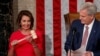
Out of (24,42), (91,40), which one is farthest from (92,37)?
(24,42)

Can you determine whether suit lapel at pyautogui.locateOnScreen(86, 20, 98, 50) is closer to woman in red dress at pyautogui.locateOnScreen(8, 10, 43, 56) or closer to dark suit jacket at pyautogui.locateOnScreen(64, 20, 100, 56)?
dark suit jacket at pyautogui.locateOnScreen(64, 20, 100, 56)

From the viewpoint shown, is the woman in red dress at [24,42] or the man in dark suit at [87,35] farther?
the woman in red dress at [24,42]

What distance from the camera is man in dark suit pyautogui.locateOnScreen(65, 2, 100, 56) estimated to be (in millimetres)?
3258

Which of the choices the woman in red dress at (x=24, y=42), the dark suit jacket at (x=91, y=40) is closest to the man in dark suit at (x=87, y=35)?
the dark suit jacket at (x=91, y=40)

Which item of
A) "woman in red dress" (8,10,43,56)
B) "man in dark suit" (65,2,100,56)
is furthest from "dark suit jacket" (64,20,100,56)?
"woman in red dress" (8,10,43,56)

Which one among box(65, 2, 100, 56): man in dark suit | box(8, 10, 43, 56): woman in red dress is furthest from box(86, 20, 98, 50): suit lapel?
box(8, 10, 43, 56): woman in red dress

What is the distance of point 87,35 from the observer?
11.0ft

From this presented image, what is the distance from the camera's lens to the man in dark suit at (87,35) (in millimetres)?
3258

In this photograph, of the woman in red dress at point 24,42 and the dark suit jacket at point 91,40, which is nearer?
the dark suit jacket at point 91,40

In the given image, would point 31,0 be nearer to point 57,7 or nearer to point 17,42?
point 57,7

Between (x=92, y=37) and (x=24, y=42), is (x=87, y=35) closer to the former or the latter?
(x=92, y=37)

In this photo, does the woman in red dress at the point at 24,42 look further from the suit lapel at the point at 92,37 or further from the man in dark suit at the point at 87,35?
the suit lapel at the point at 92,37

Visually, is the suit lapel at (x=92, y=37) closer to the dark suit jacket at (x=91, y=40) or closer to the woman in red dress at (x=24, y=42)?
the dark suit jacket at (x=91, y=40)

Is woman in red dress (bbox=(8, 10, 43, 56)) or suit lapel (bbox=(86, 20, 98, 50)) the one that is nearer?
suit lapel (bbox=(86, 20, 98, 50))
